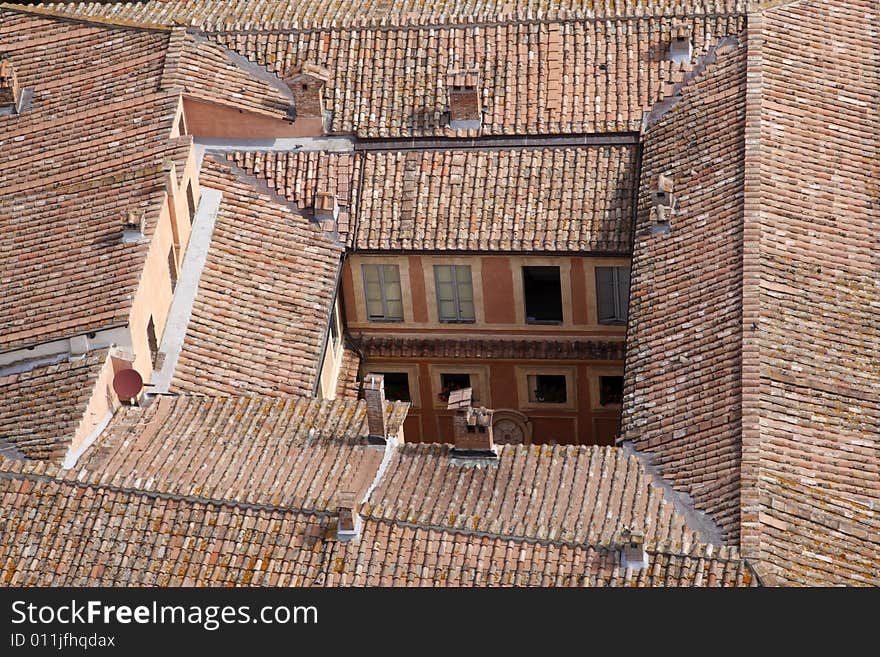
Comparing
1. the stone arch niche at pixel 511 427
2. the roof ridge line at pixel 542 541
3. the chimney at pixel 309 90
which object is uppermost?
the chimney at pixel 309 90

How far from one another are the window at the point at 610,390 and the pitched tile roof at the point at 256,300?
7.95 meters

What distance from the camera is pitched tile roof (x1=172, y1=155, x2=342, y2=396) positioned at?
177ft

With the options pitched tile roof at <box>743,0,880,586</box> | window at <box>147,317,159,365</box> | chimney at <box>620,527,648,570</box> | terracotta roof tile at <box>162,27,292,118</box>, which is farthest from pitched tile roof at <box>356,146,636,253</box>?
chimney at <box>620,527,648,570</box>

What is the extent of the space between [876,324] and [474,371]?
40.8 ft

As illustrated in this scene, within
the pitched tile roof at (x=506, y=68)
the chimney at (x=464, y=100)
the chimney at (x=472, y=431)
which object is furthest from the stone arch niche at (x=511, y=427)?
the chimney at (x=472, y=431)

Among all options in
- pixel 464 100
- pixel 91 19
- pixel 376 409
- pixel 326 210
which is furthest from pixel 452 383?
pixel 91 19

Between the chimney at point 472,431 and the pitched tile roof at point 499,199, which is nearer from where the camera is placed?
the chimney at point 472,431

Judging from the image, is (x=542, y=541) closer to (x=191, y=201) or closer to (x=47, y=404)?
(x=47, y=404)

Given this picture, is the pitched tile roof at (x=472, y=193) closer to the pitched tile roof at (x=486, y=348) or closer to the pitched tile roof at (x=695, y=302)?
the pitched tile roof at (x=695, y=302)

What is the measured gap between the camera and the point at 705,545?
44812 mm

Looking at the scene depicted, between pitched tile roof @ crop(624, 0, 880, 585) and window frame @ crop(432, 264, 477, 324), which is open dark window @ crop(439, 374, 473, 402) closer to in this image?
window frame @ crop(432, 264, 477, 324)

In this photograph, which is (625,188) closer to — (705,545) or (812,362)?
(812,362)

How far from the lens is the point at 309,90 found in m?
58.4

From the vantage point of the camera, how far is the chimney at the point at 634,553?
44.0m
